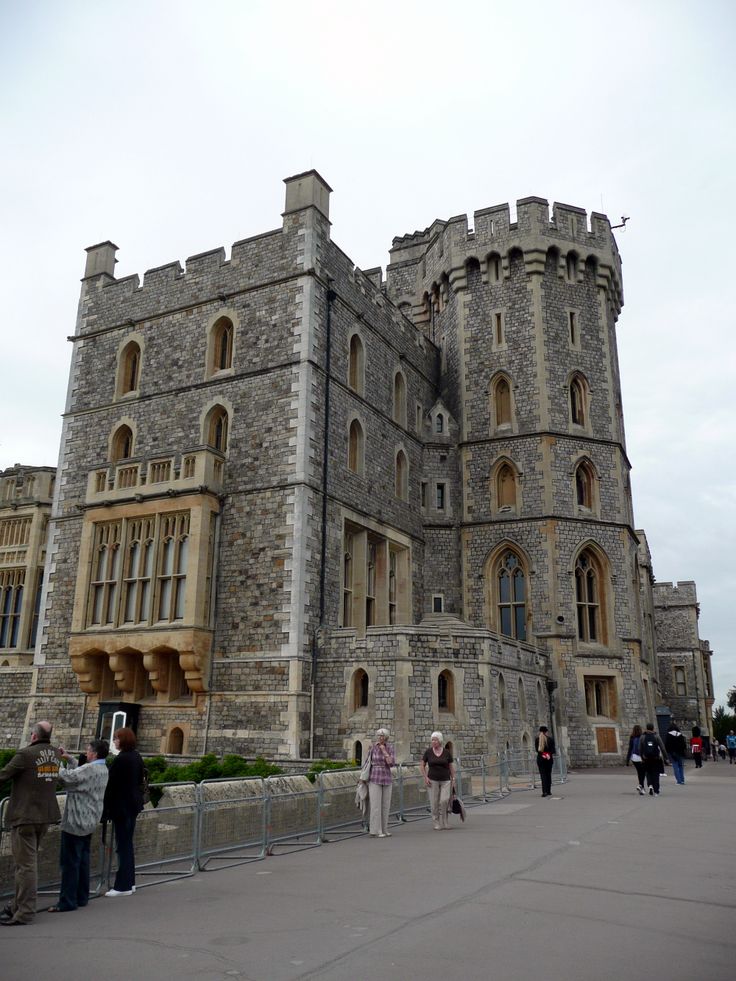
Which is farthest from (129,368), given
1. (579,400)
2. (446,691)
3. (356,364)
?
(579,400)

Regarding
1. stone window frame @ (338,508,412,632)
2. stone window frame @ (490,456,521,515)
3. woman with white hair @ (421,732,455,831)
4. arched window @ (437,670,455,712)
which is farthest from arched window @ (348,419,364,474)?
woman with white hair @ (421,732,455,831)

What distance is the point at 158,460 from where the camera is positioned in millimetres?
21297

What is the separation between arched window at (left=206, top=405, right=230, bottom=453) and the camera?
22531mm

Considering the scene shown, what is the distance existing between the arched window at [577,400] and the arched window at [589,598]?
451 centimetres

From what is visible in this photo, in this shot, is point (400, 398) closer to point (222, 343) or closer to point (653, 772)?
point (222, 343)

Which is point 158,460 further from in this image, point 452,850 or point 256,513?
point 452,850

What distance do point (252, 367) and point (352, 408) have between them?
304cm

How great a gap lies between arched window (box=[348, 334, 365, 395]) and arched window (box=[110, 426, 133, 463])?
6560 millimetres

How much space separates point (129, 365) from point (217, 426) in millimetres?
4263

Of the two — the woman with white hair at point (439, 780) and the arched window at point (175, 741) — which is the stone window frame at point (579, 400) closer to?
the arched window at point (175, 741)

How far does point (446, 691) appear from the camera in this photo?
19.6 meters

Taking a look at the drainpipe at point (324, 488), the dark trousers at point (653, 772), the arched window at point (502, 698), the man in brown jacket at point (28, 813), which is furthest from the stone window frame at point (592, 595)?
the man in brown jacket at point (28, 813)

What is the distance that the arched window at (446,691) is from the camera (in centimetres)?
1938

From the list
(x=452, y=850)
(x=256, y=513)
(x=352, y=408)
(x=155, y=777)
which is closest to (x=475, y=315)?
(x=352, y=408)
